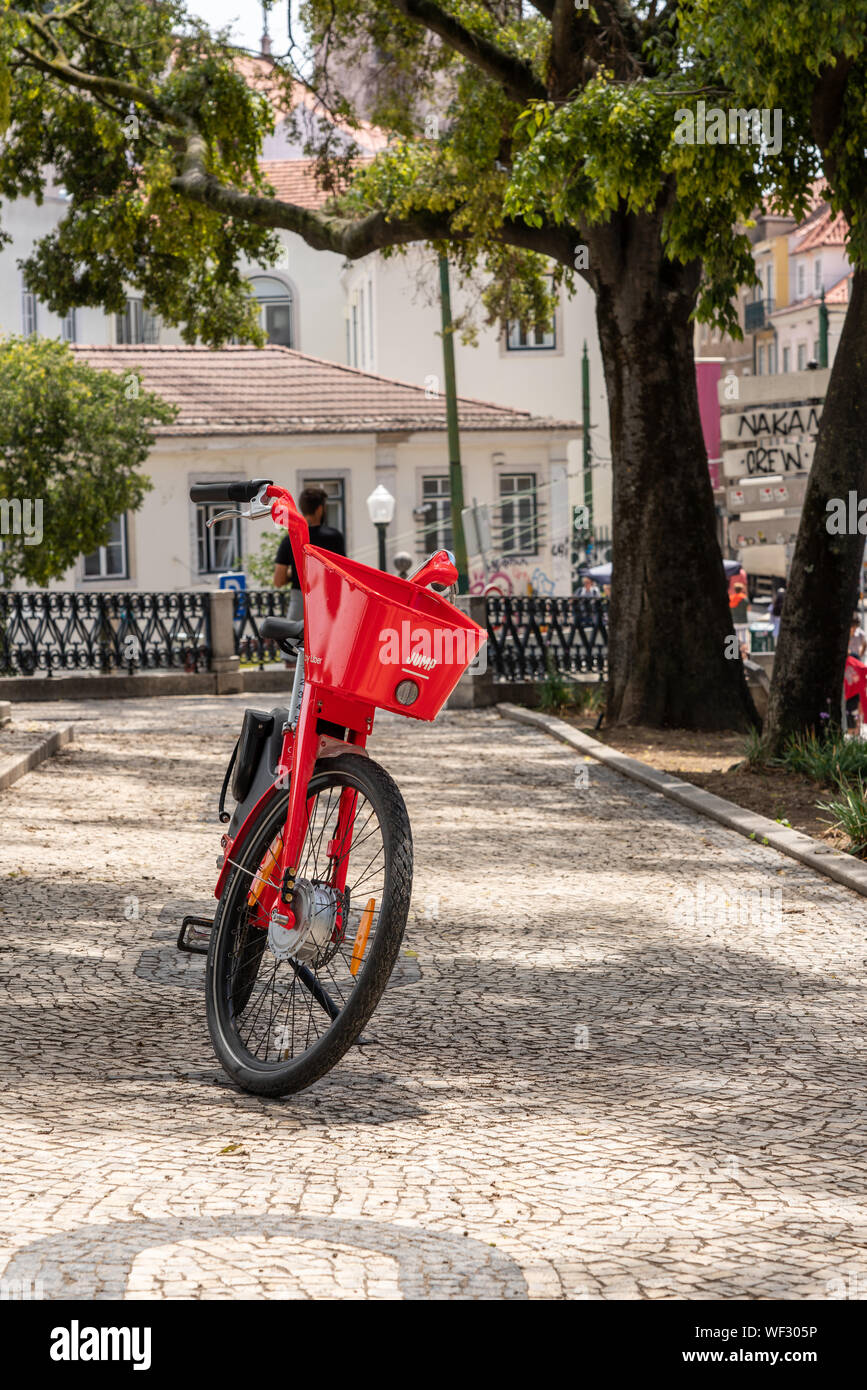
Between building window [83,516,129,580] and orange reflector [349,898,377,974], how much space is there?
33651 mm

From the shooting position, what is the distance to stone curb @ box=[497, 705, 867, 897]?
7.98 metres

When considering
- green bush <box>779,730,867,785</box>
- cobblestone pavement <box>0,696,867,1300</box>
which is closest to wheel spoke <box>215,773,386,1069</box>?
cobblestone pavement <box>0,696,867,1300</box>

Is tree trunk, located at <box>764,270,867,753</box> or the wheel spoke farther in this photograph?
tree trunk, located at <box>764,270,867,753</box>

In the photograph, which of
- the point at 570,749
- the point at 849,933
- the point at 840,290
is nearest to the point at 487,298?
the point at 570,749

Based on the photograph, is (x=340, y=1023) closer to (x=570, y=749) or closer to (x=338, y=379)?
(x=570, y=749)

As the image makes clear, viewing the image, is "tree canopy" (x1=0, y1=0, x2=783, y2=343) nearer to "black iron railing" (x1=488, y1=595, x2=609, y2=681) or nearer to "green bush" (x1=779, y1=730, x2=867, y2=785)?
"green bush" (x1=779, y1=730, x2=867, y2=785)

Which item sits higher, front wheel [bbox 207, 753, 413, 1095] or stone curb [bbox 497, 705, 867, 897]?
front wheel [bbox 207, 753, 413, 1095]

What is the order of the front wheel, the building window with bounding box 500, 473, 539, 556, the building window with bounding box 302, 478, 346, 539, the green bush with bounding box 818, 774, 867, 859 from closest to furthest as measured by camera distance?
the front wheel
the green bush with bounding box 818, 774, 867, 859
the building window with bounding box 302, 478, 346, 539
the building window with bounding box 500, 473, 539, 556

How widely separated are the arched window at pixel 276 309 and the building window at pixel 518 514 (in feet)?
42.6

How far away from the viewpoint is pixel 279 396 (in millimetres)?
38094

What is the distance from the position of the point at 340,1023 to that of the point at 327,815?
0.60 m

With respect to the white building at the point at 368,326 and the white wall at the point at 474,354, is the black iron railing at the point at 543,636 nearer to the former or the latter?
the white building at the point at 368,326

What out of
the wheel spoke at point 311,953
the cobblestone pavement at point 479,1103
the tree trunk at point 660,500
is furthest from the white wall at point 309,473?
the wheel spoke at point 311,953

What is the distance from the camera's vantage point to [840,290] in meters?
75.9
